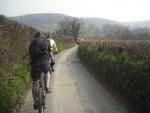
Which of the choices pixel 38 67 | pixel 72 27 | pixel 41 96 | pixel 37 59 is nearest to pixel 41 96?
pixel 41 96

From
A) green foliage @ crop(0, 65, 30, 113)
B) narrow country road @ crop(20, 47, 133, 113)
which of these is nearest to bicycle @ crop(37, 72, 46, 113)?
narrow country road @ crop(20, 47, 133, 113)

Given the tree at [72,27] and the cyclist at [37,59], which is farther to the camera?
the tree at [72,27]

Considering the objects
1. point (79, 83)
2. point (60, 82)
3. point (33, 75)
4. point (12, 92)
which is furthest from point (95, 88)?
point (33, 75)

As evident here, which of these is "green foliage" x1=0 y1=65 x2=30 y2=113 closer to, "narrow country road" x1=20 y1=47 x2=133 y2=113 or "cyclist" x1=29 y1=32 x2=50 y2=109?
"narrow country road" x1=20 y1=47 x2=133 y2=113

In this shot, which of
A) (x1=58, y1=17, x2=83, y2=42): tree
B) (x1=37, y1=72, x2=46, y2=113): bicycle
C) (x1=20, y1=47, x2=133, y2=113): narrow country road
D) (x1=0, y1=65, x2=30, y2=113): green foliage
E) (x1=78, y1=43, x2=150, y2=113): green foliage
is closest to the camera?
(x1=78, y1=43, x2=150, y2=113): green foliage

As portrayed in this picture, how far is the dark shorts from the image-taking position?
7.65 m

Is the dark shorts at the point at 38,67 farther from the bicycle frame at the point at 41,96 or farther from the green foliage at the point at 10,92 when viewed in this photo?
the green foliage at the point at 10,92

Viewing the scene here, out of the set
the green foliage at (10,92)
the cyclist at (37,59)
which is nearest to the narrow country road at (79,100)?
the green foliage at (10,92)

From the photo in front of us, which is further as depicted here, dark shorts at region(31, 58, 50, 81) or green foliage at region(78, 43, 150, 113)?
dark shorts at region(31, 58, 50, 81)

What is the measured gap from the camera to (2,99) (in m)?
8.51

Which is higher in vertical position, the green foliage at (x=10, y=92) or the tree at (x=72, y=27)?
the green foliage at (x=10, y=92)

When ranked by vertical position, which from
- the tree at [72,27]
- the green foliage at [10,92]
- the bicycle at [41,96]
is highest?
the bicycle at [41,96]

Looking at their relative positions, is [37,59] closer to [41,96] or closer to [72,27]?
[41,96]

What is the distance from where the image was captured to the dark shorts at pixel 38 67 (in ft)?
25.1
